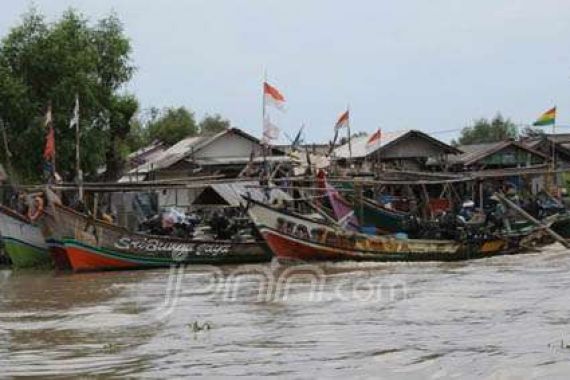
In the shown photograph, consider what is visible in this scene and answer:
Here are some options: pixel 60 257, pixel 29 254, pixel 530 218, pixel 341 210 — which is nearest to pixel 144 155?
pixel 29 254

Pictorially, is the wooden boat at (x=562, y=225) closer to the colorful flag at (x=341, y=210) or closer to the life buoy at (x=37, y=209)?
the colorful flag at (x=341, y=210)

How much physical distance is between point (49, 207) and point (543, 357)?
12.4 meters

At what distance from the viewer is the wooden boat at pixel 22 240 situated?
20406 mm

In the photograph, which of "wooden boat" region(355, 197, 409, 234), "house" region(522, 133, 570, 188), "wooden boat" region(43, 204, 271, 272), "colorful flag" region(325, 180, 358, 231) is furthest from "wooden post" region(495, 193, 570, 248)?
"house" region(522, 133, 570, 188)

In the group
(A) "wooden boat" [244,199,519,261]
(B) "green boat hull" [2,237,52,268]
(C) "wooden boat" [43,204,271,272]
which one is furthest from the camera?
(B) "green boat hull" [2,237,52,268]

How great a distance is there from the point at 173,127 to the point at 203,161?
47.0ft

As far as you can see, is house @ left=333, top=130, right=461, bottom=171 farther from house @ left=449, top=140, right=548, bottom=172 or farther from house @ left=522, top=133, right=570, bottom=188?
house @ left=522, top=133, right=570, bottom=188

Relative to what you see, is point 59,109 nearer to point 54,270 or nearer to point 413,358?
point 54,270

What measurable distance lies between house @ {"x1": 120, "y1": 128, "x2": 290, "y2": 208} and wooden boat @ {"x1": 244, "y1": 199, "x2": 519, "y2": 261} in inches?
344

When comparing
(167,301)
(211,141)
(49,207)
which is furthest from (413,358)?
(211,141)

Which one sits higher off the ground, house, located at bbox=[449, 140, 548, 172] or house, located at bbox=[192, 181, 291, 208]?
house, located at bbox=[449, 140, 548, 172]

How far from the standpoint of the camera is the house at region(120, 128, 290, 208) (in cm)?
2883

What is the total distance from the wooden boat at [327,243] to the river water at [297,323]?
0.91 meters

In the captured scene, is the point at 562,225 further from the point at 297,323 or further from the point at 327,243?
the point at 297,323
